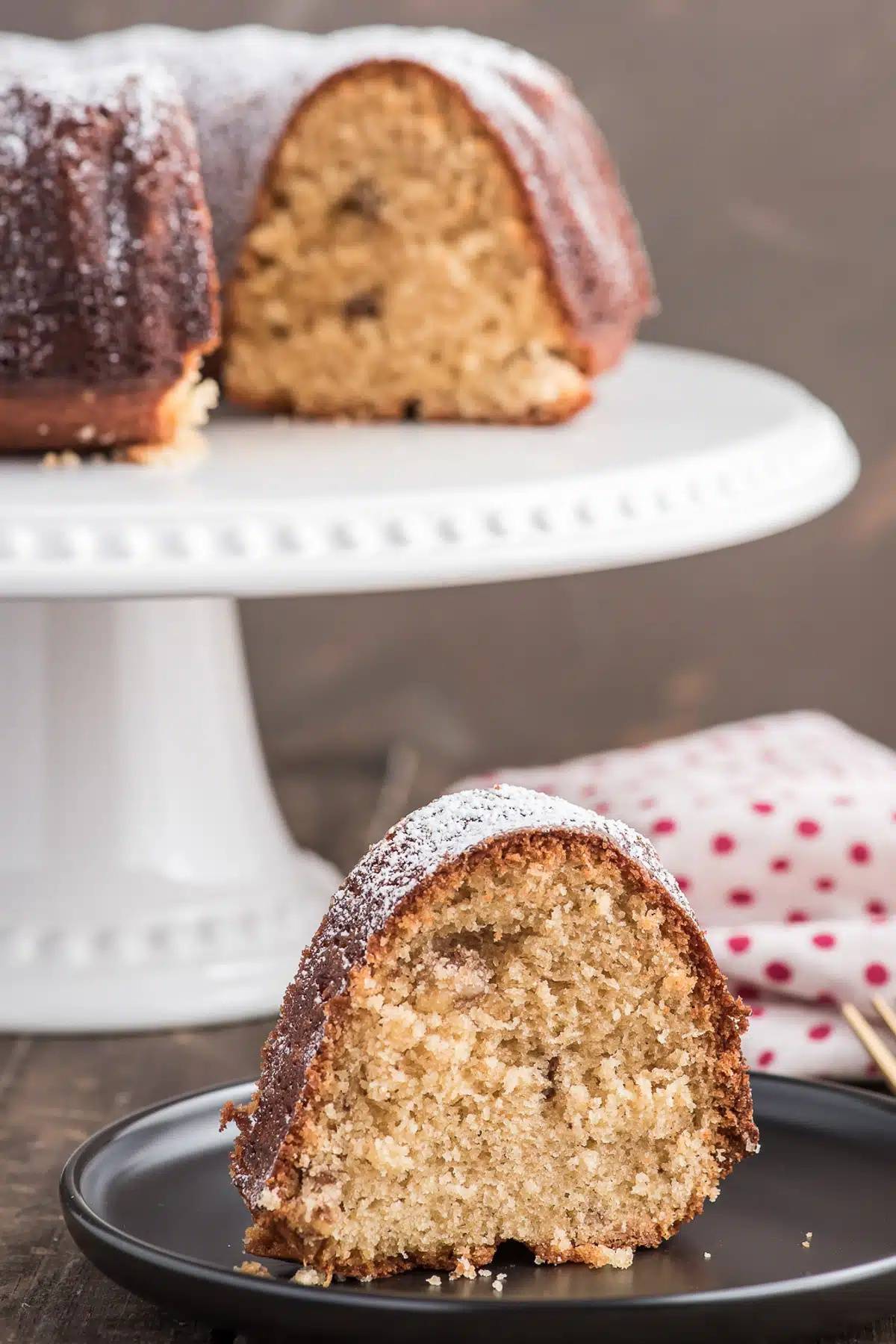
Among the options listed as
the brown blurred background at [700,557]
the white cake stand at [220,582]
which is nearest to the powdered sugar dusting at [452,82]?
the white cake stand at [220,582]

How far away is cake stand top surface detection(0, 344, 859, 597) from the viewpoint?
126 centimetres

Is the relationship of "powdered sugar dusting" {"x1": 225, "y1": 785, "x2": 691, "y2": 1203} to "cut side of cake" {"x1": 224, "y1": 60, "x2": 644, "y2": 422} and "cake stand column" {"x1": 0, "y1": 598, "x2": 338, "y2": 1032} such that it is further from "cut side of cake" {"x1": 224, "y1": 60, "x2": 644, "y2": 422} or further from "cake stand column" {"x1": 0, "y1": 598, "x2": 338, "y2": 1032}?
"cut side of cake" {"x1": 224, "y1": 60, "x2": 644, "y2": 422}

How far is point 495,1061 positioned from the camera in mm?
981

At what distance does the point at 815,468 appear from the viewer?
155 centimetres

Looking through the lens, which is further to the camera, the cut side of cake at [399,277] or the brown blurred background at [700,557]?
the brown blurred background at [700,557]

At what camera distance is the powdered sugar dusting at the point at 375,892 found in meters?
0.96

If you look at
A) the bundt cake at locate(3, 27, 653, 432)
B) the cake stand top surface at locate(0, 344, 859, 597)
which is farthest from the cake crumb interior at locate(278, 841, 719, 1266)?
the bundt cake at locate(3, 27, 653, 432)

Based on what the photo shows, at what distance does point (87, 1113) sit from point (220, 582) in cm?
38

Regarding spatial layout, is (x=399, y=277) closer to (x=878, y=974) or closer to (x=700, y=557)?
(x=878, y=974)

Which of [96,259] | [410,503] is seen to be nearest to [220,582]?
[410,503]

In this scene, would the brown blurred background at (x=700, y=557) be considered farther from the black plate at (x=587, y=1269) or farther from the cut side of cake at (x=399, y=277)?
the black plate at (x=587, y=1269)

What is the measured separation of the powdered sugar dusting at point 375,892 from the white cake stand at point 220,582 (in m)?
0.30

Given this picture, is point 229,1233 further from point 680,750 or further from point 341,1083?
point 680,750

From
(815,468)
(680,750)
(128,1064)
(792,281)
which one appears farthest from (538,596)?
(128,1064)
